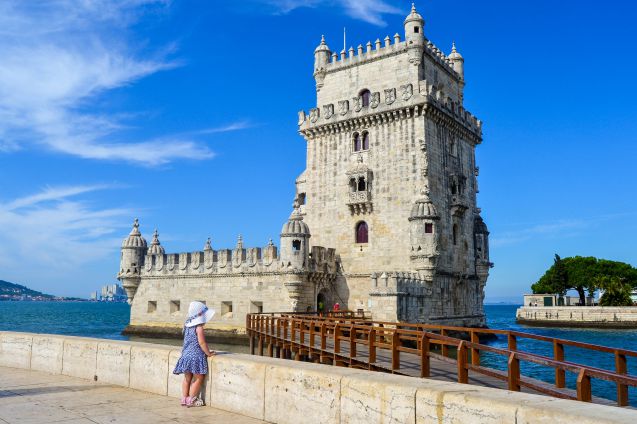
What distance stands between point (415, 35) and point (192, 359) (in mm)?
29496

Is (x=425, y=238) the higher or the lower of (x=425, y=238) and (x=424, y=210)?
the lower

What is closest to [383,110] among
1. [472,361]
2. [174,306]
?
[174,306]

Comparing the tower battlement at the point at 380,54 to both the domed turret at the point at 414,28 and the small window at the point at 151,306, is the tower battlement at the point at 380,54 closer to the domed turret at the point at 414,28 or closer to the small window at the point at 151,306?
the domed turret at the point at 414,28

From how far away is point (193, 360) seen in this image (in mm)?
8273

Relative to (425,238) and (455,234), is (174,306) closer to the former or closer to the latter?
(425,238)

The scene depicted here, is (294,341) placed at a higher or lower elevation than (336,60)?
lower

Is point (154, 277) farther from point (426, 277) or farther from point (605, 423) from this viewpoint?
point (605, 423)

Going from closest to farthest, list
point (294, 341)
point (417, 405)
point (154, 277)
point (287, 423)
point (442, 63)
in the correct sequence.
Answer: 1. point (417, 405)
2. point (287, 423)
3. point (294, 341)
4. point (442, 63)
5. point (154, 277)

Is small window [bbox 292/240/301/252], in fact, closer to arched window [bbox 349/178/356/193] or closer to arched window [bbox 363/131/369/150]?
arched window [bbox 349/178/356/193]

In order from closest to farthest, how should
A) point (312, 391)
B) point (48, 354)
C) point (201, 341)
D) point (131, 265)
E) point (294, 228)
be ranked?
point (312, 391) → point (201, 341) → point (48, 354) → point (294, 228) → point (131, 265)

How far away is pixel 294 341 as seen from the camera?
20.0m

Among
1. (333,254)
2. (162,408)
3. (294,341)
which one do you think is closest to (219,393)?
(162,408)

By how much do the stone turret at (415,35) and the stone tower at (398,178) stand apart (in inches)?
2.4

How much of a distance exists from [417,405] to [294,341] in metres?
14.5
